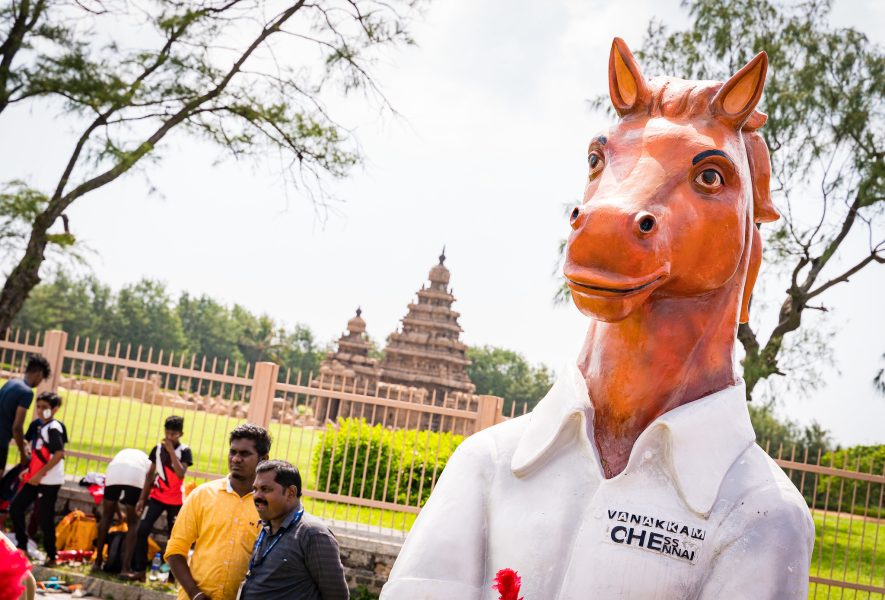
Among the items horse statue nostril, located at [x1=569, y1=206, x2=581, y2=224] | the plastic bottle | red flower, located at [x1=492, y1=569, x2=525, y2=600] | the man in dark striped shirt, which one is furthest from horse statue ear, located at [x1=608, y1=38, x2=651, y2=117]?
the plastic bottle

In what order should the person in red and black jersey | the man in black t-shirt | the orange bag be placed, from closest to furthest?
the person in red and black jersey, the man in black t-shirt, the orange bag

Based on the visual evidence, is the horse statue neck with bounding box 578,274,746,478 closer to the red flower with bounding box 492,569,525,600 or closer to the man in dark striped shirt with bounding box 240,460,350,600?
the red flower with bounding box 492,569,525,600

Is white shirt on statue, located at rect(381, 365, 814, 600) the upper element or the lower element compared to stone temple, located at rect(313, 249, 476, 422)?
lower

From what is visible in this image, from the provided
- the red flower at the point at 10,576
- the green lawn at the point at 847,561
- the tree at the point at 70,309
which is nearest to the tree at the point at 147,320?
the tree at the point at 70,309

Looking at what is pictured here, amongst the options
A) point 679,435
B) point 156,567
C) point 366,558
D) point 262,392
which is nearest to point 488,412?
point 366,558

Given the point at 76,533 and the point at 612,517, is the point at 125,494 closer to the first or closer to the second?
the point at 76,533

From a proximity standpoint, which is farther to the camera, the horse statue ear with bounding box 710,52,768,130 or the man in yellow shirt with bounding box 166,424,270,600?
the man in yellow shirt with bounding box 166,424,270,600

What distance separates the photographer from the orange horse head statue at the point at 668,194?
1.85 meters

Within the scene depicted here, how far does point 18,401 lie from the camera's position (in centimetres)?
792

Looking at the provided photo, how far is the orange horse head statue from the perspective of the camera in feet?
6.07

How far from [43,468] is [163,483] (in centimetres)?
102

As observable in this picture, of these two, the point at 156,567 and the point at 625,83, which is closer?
the point at 625,83

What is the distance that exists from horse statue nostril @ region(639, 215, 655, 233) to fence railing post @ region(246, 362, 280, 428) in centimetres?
762

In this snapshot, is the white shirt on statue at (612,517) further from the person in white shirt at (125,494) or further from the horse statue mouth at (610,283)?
the person in white shirt at (125,494)
